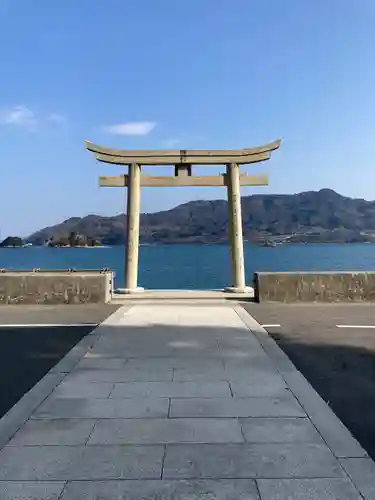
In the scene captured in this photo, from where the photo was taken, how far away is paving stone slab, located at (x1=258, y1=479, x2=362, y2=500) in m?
2.68

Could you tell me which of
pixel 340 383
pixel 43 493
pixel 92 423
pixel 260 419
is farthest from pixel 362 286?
pixel 43 493

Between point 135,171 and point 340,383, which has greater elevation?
point 135,171

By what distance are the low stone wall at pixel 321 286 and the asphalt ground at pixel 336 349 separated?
0.52m

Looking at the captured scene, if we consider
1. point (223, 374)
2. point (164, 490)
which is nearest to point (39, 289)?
point (223, 374)

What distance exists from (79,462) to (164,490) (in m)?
0.70

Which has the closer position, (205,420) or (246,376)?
(205,420)

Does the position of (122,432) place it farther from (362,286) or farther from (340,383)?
(362,286)

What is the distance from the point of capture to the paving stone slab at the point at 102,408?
404 cm

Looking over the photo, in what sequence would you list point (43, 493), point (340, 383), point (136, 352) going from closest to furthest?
point (43, 493) < point (340, 383) < point (136, 352)

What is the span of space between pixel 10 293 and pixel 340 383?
9.20 metres

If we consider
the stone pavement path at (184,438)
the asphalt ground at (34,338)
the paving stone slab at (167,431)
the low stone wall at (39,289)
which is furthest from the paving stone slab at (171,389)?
the low stone wall at (39,289)

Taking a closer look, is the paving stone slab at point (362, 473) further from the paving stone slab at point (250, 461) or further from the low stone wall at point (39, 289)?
the low stone wall at point (39, 289)

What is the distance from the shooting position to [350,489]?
277cm

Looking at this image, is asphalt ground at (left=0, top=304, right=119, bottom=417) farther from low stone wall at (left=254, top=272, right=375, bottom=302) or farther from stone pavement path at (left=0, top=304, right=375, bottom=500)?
low stone wall at (left=254, top=272, right=375, bottom=302)
